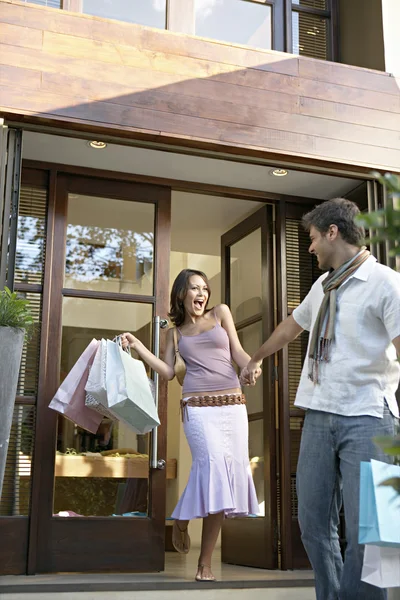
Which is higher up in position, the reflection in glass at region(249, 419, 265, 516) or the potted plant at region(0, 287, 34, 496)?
the potted plant at region(0, 287, 34, 496)

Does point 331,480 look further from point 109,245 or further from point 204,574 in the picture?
point 109,245

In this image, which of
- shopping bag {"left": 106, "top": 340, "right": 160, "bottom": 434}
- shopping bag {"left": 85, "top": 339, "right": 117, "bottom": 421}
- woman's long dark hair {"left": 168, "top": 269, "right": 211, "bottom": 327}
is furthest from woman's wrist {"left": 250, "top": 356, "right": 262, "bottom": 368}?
woman's long dark hair {"left": 168, "top": 269, "right": 211, "bottom": 327}

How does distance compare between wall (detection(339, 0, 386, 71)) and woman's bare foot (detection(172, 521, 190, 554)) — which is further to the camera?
wall (detection(339, 0, 386, 71))

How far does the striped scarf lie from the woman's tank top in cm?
122

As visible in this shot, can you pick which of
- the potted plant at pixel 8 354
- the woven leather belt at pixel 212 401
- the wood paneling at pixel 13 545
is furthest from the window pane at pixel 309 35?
the wood paneling at pixel 13 545

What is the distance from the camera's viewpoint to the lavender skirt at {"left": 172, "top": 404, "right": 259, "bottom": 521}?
363 cm

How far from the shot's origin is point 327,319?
2598 millimetres

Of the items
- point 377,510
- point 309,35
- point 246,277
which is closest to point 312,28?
point 309,35

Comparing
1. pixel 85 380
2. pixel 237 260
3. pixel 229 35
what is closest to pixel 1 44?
pixel 229 35

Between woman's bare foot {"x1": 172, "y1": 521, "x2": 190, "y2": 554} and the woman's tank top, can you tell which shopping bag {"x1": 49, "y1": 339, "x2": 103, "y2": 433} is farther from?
woman's bare foot {"x1": 172, "y1": 521, "x2": 190, "y2": 554}

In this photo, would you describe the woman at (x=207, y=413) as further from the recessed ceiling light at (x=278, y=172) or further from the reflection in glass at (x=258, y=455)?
the recessed ceiling light at (x=278, y=172)

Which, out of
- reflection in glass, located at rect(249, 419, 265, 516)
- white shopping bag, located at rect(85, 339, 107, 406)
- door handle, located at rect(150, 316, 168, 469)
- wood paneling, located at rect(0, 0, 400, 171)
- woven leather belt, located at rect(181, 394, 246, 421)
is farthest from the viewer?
reflection in glass, located at rect(249, 419, 265, 516)

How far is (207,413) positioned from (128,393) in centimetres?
54

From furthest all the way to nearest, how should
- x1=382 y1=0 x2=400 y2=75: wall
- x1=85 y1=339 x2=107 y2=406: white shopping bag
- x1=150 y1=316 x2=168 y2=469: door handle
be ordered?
x1=382 y1=0 x2=400 y2=75: wall < x1=150 y1=316 x2=168 y2=469: door handle < x1=85 y1=339 x2=107 y2=406: white shopping bag
